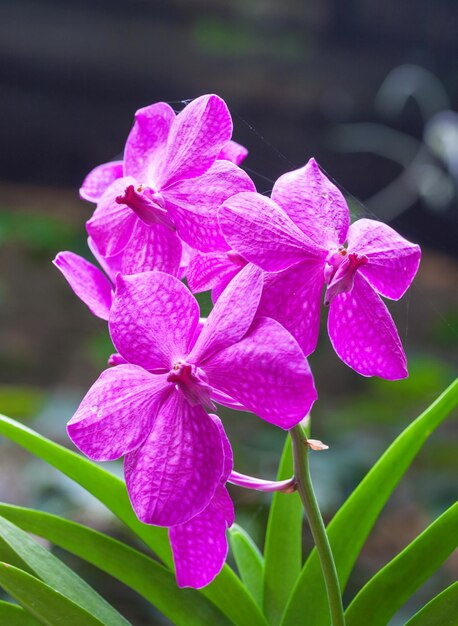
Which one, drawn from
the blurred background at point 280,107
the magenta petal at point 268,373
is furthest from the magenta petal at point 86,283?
the blurred background at point 280,107

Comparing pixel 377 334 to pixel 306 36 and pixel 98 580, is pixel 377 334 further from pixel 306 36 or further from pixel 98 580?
pixel 306 36

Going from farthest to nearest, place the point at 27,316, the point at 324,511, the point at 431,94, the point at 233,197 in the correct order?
1. the point at 27,316
2. the point at 431,94
3. the point at 324,511
4. the point at 233,197

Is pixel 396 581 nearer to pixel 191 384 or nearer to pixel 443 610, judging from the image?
pixel 443 610

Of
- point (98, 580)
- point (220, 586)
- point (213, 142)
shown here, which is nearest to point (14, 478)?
point (98, 580)

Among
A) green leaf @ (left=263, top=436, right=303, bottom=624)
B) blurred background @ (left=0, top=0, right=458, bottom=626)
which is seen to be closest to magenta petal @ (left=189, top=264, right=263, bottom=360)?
green leaf @ (left=263, top=436, right=303, bottom=624)

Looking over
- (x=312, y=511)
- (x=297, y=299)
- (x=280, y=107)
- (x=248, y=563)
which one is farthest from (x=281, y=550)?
(x=280, y=107)

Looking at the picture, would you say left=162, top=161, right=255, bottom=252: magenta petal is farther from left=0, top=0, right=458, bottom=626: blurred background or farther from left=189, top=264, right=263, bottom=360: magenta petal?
left=0, top=0, right=458, bottom=626: blurred background
